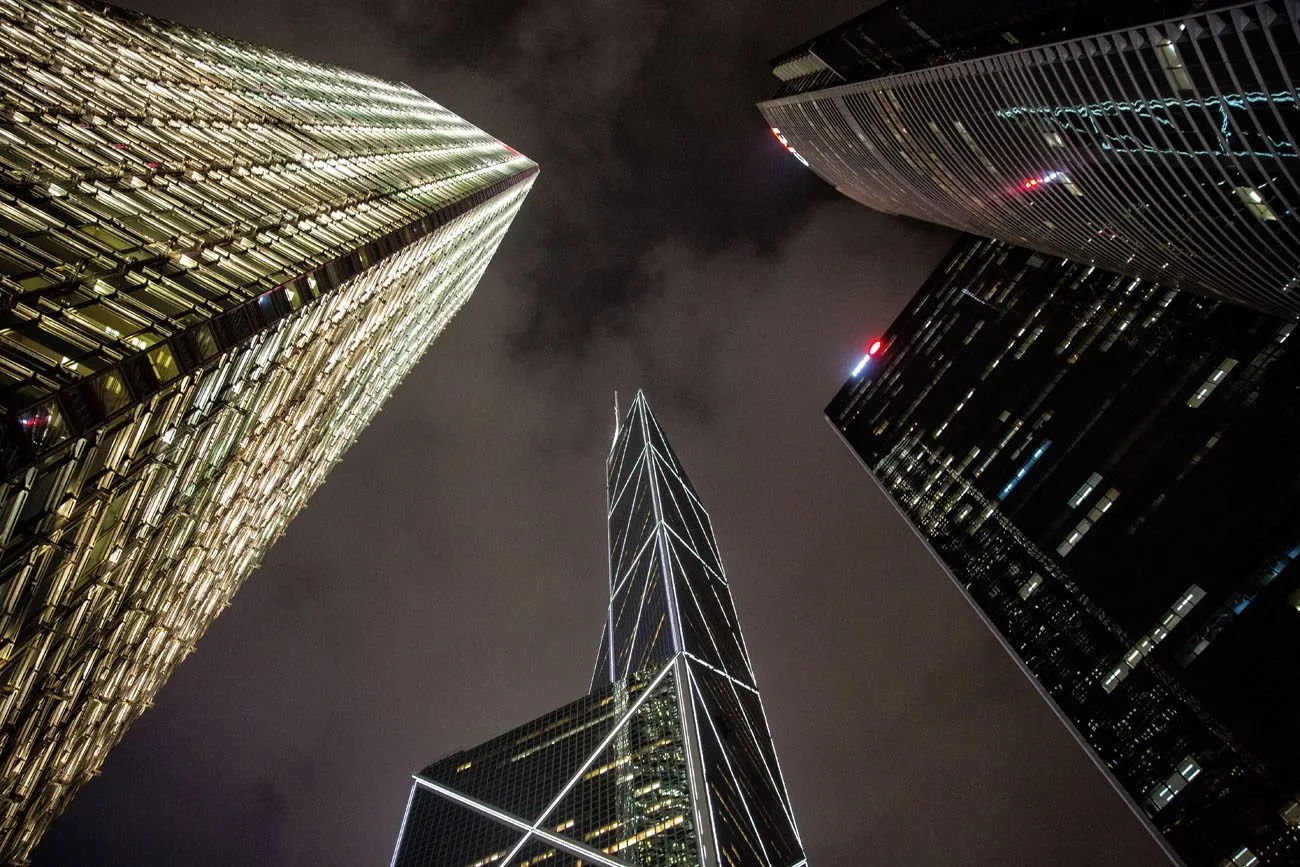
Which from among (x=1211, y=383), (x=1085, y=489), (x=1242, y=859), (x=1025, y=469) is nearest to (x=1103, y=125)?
(x=1211, y=383)

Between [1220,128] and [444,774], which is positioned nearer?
[1220,128]

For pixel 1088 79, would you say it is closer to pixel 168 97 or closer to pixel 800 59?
pixel 168 97

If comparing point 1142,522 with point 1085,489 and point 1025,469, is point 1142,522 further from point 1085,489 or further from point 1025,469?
point 1025,469

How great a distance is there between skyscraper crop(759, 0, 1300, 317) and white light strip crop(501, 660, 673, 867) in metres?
58.0

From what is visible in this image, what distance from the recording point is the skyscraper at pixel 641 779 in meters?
67.4

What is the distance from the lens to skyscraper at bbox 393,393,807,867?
67.4 m

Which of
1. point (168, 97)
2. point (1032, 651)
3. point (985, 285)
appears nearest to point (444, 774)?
point (1032, 651)

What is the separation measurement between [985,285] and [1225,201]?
44443mm

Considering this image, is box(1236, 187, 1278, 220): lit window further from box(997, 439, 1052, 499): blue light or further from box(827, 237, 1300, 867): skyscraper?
box(997, 439, 1052, 499): blue light

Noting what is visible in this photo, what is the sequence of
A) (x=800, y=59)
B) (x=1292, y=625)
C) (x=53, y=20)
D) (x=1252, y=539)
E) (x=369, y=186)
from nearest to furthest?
(x=53, y=20) < (x=369, y=186) < (x=1292, y=625) < (x=1252, y=539) < (x=800, y=59)

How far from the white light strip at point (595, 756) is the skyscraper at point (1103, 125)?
58.0 metres

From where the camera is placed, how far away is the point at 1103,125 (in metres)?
51.3

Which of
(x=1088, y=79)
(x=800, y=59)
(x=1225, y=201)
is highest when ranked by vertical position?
(x=800, y=59)

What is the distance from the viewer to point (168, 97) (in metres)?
32.1
